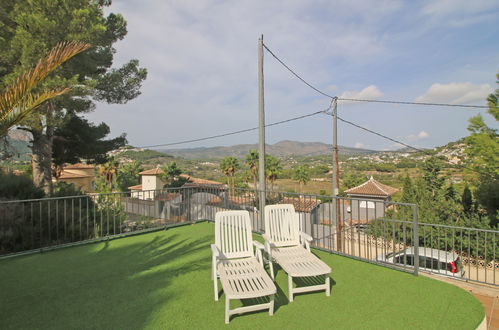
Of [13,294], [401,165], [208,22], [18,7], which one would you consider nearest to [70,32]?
[18,7]

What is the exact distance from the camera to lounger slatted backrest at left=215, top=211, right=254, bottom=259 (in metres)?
3.66

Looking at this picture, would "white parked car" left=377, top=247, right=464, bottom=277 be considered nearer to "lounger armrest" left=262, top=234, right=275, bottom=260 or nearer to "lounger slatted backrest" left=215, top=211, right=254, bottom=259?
"lounger armrest" left=262, top=234, right=275, bottom=260

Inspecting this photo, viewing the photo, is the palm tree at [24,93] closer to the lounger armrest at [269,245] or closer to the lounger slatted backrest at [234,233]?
the lounger slatted backrest at [234,233]

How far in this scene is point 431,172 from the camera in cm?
2580

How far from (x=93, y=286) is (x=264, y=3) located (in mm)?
9600

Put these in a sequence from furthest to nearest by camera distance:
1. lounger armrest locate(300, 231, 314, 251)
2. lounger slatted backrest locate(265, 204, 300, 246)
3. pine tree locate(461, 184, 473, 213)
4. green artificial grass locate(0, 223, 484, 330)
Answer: pine tree locate(461, 184, 473, 213)
lounger slatted backrest locate(265, 204, 300, 246)
lounger armrest locate(300, 231, 314, 251)
green artificial grass locate(0, 223, 484, 330)

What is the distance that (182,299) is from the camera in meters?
3.16

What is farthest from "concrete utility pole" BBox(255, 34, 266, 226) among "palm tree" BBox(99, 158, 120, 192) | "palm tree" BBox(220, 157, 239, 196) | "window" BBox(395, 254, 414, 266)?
"palm tree" BBox(99, 158, 120, 192)

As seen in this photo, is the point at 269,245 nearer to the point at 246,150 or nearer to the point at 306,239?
the point at 306,239

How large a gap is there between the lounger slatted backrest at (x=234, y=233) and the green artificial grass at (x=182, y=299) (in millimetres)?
501

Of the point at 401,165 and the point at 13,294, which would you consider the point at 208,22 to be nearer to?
the point at 13,294

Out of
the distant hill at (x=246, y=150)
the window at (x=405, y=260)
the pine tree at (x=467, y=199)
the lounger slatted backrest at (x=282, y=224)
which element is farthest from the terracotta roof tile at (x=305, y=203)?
the distant hill at (x=246, y=150)

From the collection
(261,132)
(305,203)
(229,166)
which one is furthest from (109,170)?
Result: (305,203)

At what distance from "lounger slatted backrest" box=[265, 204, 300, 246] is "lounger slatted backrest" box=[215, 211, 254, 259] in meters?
0.40
